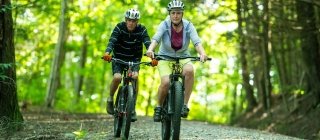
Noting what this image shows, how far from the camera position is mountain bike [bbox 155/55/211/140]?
7.77m

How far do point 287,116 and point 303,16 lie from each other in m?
4.50

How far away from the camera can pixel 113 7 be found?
90.5 feet

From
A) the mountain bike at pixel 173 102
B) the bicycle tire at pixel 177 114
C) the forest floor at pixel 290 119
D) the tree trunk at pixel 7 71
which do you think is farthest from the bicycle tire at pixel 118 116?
the forest floor at pixel 290 119

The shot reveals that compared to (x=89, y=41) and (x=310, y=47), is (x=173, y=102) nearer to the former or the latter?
(x=310, y=47)

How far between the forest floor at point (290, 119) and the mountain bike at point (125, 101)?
8326mm

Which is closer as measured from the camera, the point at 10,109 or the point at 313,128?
the point at 10,109

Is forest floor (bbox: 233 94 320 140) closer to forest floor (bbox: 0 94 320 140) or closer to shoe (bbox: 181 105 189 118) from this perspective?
forest floor (bbox: 0 94 320 140)

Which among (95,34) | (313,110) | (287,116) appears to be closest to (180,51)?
(313,110)

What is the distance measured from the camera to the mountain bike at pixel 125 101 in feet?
28.8

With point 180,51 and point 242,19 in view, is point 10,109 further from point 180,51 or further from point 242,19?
point 242,19

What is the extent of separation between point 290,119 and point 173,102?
1213 cm

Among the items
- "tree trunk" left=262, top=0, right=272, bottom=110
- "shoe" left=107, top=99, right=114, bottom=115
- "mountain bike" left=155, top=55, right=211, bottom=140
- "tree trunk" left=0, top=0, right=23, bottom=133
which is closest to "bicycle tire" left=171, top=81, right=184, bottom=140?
"mountain bike" left=155, top=55, right=211, bottom=140

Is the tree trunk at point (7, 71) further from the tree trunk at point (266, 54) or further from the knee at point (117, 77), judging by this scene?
the tree trunk at point (266, 54)

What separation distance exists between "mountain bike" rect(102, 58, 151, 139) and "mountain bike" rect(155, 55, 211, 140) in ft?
1.74
